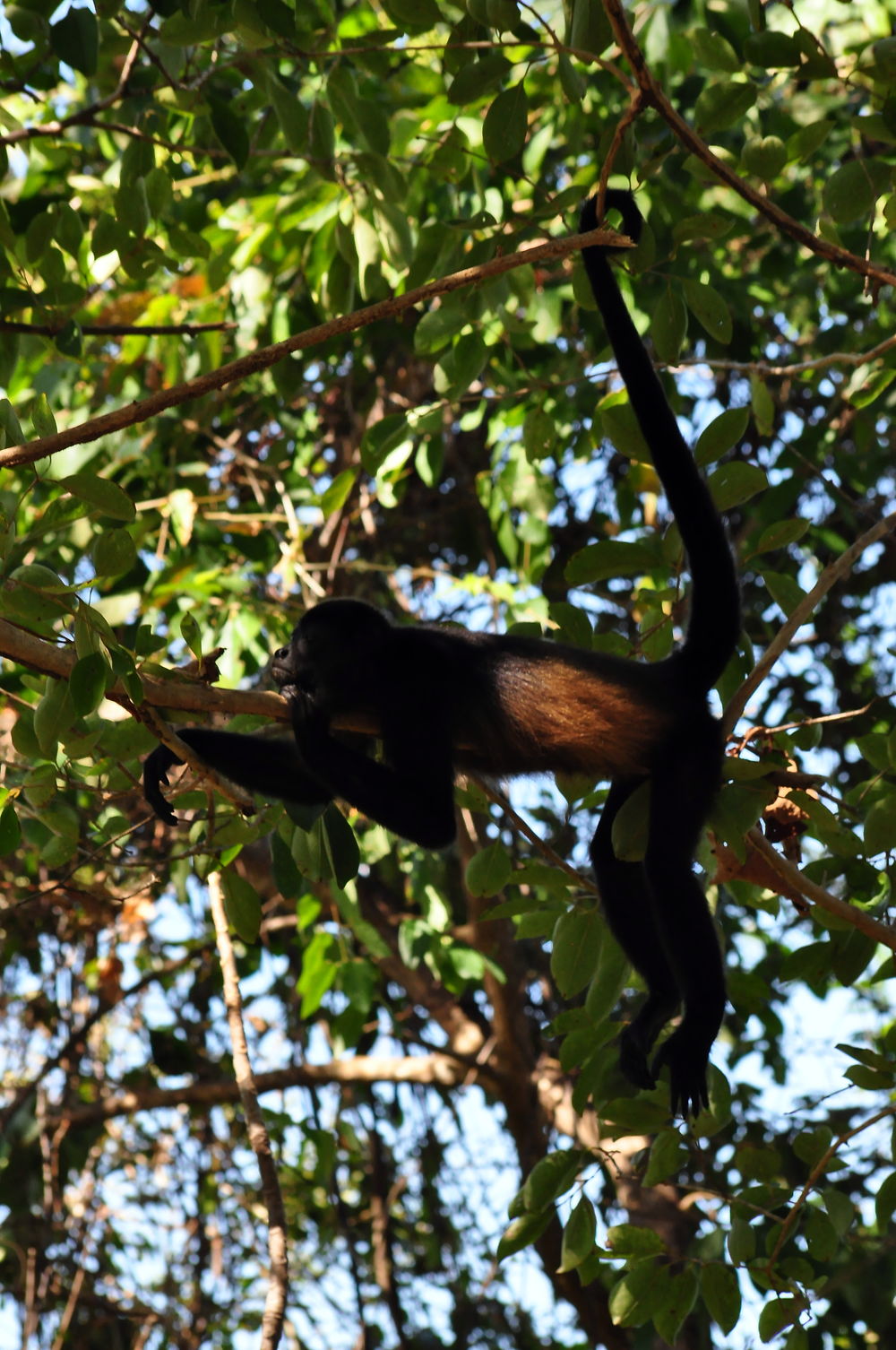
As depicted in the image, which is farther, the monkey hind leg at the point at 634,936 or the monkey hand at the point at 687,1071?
the monkey hind leg at the point at 634,936

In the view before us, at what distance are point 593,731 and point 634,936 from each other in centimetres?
Result: 65

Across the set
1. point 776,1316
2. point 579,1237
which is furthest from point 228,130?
point 776,1316

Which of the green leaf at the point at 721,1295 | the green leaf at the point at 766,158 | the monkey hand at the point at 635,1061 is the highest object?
the green leaf at the point at 766,158

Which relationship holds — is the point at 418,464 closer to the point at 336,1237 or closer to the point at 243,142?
the point at 243,142

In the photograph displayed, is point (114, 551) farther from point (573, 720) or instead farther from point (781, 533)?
point (781, 533)

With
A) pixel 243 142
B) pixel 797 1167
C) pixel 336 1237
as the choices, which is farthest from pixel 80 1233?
pixel 243 142

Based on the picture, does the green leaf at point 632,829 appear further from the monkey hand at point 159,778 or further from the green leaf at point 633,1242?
the monkey hand at point 159,778

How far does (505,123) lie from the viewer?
10.1 ft

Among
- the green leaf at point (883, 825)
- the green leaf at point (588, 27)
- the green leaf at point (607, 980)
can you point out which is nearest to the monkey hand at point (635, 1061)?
the green leaf at point (607, 980)

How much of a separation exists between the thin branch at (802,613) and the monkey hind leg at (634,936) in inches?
22.7

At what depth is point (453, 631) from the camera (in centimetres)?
380

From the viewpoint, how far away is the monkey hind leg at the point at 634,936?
3.62m

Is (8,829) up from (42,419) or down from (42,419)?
down

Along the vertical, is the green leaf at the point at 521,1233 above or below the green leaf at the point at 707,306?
below
